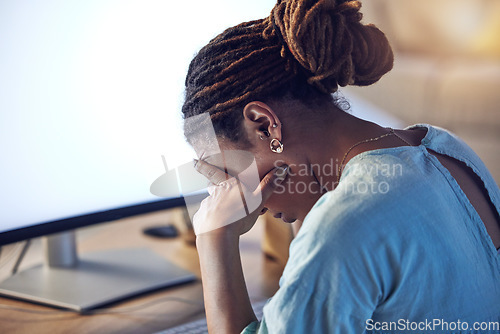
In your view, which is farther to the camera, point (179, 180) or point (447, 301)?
point (179, 180)

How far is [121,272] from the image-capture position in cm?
90

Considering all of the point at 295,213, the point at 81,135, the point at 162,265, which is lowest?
the point at 162,265

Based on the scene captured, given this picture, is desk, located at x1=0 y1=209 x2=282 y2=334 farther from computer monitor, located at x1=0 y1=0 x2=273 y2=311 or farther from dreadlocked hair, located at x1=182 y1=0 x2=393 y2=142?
dreadlocked hair, located at x1=182 y1=0 x2=393 y2=142

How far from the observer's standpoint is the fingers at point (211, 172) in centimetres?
65

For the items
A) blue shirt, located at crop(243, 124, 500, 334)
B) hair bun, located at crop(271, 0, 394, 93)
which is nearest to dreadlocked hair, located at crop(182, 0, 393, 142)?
hair bun, located at crop(271, 0, 394, 93)


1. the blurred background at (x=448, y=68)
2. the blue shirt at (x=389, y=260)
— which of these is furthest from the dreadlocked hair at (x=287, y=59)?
the blurred background at (x=448, y=68)

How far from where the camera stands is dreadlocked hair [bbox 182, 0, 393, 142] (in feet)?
1.78

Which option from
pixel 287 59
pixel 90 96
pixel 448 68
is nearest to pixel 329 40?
pixel 287 59

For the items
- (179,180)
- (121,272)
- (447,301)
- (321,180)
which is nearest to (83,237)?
(121,272)

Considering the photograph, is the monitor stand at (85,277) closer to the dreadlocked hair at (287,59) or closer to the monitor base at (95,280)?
the monitor base at (95,280)

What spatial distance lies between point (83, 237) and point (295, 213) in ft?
1.81

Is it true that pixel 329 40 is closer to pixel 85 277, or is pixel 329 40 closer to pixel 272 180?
pixel 272 180

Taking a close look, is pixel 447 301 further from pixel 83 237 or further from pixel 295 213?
pixel 83 237

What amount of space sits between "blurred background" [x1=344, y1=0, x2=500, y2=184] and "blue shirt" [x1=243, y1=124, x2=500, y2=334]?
858mm
